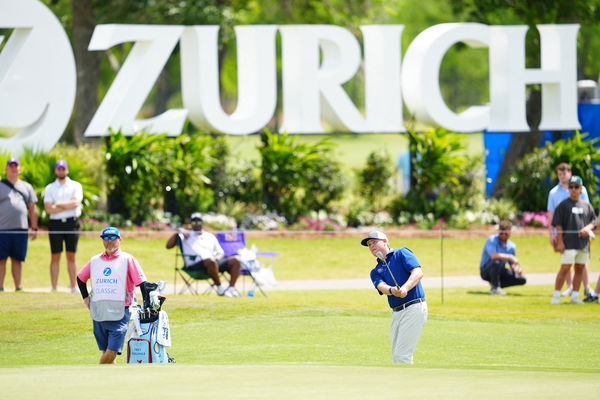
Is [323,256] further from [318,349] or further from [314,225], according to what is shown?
[318,349]

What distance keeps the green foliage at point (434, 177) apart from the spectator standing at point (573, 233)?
866 centimetres

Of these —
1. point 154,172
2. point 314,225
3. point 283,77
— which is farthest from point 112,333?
point 283,77

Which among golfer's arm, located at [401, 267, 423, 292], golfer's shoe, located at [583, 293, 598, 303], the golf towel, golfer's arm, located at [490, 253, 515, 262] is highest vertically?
golfer's arm, located at [401, 267, 423, 292]

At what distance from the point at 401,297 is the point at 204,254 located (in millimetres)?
7178

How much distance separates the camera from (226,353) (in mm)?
14086

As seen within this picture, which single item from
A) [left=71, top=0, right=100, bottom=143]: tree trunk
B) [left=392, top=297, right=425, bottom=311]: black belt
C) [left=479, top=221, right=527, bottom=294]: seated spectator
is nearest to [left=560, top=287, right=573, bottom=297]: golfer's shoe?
[left=479, top=221, right=527, bottom=294]: seated spectator

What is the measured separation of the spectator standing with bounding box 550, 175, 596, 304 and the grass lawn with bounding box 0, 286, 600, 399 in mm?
519

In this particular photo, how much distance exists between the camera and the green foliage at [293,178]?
27.6m

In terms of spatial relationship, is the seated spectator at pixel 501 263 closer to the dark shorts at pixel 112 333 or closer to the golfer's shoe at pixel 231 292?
the golfer's shoe at pixel 231 292

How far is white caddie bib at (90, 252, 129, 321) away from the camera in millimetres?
12352

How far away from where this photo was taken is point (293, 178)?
90.4 feet

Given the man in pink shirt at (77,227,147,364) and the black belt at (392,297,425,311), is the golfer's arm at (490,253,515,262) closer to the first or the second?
the black belt at (392,297,425,311)

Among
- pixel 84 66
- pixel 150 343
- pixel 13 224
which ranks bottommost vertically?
pixel 150 343

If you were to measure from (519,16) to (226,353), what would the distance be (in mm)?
21768
